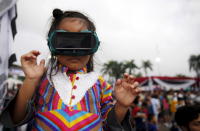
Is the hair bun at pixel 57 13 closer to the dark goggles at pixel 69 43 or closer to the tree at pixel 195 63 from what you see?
the dark goggles at pixel 69 43

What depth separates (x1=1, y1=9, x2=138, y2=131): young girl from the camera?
137 centimetres

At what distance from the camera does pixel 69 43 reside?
144 cm

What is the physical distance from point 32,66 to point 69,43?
314 millimetres

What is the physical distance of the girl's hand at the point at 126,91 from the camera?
4.73 ft

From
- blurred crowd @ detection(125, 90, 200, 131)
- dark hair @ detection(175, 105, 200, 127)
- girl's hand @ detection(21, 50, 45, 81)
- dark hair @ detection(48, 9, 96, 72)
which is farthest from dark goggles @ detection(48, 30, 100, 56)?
dark hair @ detection(175, 105, 200, 127)

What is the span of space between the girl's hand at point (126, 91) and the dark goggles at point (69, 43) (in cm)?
35

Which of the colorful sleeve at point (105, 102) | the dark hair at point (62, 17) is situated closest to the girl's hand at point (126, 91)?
the colorful sleeve at point (105, 102)

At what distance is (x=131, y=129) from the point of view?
150cm

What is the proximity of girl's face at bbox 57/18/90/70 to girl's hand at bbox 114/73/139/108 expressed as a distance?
0.34 metres

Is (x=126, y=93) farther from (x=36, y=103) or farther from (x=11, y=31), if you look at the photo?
(x=11, y=31)

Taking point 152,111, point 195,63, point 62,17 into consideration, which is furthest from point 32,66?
point 195,63

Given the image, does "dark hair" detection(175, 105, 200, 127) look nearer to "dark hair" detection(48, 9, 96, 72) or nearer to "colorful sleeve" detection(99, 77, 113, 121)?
"colorful sleeve" detection(99, 77, 113, 121)

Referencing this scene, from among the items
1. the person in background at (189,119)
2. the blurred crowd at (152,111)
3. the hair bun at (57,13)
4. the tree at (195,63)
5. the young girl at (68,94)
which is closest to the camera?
the young girl at (68,94)

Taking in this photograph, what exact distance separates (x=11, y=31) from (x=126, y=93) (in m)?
1.12
